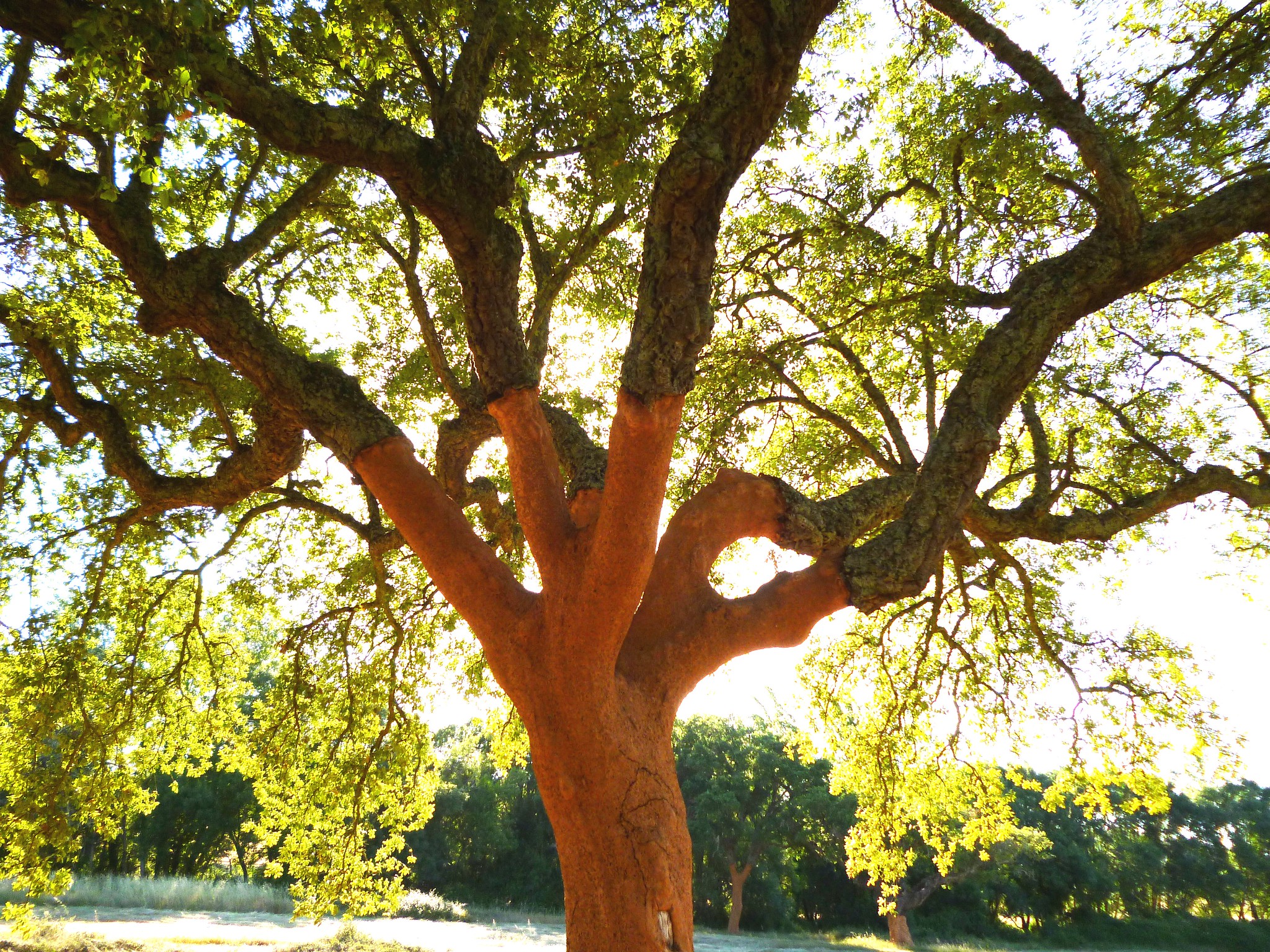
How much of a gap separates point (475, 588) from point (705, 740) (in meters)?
27.3

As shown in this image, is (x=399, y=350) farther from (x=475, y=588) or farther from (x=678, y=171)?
(x=678, y=171)

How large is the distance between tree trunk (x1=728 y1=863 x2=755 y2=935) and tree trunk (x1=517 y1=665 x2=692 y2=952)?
26558mm

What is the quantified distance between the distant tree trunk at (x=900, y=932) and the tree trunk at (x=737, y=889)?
16.2 ft

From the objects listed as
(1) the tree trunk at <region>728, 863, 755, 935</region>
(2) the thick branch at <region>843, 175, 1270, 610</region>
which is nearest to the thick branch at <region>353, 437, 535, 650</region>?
(2) the thick branch at <region>843, 175, 1270, 610</region>

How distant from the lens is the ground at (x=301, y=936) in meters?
11.2

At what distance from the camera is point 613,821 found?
11.5 ft

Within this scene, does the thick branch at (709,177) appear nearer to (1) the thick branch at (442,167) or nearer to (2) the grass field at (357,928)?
(1) the thick branch at (442,167)

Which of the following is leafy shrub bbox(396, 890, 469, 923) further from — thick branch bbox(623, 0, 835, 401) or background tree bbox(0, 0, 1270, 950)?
thick branch bbox(623, 0, 835, 401)

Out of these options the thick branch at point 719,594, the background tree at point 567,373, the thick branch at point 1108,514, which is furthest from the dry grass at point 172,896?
the thick branch at point 1108,514

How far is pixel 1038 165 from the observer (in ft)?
20.4

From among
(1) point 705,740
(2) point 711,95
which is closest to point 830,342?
(2) point 711,95

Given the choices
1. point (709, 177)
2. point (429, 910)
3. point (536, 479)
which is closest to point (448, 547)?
point (536, 479)

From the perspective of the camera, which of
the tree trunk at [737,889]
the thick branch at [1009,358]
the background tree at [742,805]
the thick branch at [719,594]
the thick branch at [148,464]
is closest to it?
the thick branch at [719,594]

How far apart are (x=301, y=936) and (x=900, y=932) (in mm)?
19112
